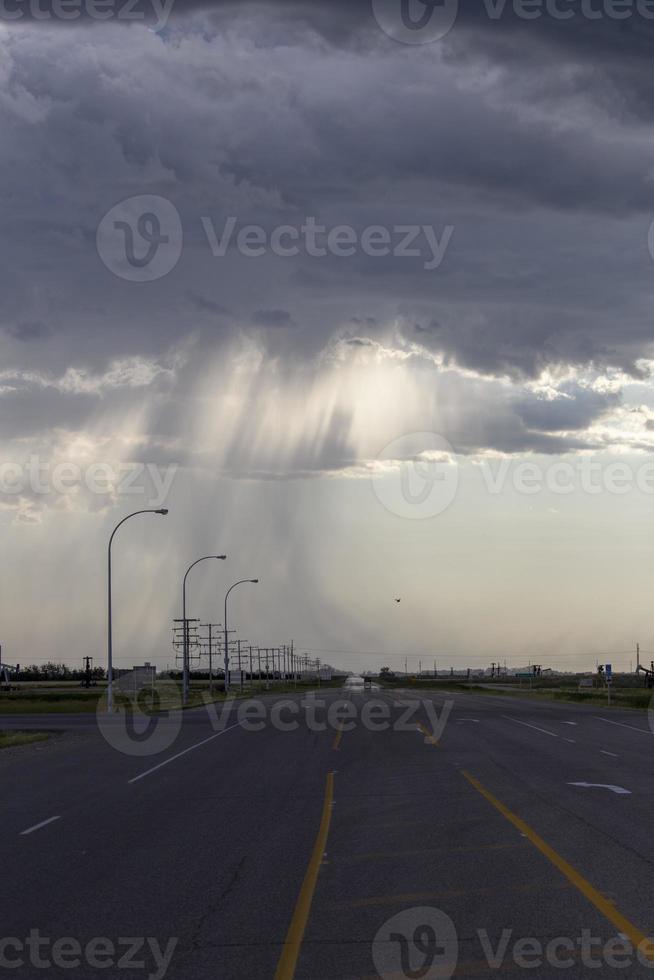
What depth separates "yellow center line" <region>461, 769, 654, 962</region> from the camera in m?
9.58

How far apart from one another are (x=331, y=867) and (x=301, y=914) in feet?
8.58

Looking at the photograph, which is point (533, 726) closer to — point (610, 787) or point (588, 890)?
point (610, 787)

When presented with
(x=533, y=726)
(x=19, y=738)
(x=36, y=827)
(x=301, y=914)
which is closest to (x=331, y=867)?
(x=301, y=914)

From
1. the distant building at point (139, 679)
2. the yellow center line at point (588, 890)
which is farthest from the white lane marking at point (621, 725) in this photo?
the distant building at point (139, 679)

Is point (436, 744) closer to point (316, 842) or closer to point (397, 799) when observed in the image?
point (397, 799)

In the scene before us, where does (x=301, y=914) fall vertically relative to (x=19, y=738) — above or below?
above

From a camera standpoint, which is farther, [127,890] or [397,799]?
[397,799]

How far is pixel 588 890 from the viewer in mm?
11695

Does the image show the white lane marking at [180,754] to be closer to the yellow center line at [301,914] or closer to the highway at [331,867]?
the highway at [331,867]

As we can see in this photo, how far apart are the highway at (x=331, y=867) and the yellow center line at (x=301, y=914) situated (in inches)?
1.3

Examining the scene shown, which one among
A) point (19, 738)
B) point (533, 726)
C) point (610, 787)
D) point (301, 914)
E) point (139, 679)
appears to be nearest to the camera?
point (301, 914)

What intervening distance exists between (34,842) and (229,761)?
1410cm

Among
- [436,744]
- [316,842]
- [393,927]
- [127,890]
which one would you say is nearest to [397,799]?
[316,842]

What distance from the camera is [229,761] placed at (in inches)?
1172
